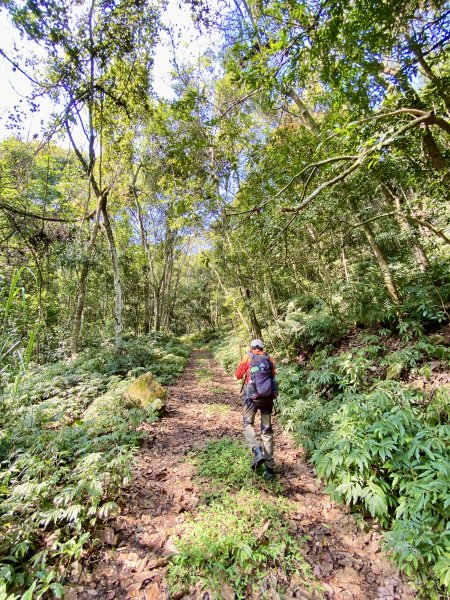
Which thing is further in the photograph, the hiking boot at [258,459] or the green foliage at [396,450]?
the hiking boot at [258,459]

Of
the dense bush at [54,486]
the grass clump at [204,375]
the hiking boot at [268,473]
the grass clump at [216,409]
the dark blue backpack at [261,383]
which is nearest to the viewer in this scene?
the dense bush at [54,486]

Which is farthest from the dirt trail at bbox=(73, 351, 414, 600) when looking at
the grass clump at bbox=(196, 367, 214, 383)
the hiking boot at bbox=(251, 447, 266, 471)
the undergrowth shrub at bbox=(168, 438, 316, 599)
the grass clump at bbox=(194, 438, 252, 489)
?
the grass clump at bbox=(196, 367, 214, 383)

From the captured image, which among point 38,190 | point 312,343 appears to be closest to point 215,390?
point 312,343

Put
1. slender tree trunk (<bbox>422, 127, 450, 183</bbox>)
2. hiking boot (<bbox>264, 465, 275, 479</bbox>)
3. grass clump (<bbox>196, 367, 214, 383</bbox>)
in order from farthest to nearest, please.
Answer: grass clump (<bbox>196, 367, 214, 383</bbox>) → hiking boot (<bbox>264, 465, 275, 479</bbox>) → slender tree trunk (<bbox>422, 127, 450, 183</bbox>)

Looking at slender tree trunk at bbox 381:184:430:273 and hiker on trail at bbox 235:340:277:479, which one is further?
slender tree trunk at bbox 381:184:430:273

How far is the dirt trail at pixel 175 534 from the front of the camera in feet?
8.70

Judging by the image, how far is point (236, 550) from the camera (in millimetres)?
2904

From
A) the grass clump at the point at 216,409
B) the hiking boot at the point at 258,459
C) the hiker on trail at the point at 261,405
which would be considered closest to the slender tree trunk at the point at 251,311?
the grass clump at the point at 216,409

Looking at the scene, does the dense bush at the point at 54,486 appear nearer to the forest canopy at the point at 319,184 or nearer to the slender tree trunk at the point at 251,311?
the forest canopy at the point at 319,184

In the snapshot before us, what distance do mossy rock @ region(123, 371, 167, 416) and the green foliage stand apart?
10.0 ft

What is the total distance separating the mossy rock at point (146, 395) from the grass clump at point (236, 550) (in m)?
3.39

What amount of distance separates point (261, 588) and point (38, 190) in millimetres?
18176

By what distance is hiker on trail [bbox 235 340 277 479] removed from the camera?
14.1 feet

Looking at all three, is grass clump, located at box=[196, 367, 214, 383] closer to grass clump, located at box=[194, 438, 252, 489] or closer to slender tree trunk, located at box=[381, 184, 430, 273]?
grass clump, located at box=[194, 438, 252, 489]
